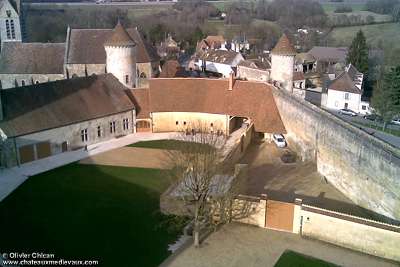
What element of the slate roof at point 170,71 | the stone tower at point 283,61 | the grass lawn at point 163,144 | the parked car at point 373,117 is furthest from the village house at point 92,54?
the parked car at point 373,117

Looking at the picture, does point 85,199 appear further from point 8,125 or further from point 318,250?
point 318,250

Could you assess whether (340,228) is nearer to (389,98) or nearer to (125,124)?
(125,124)

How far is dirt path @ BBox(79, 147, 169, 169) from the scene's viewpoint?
3388 cm

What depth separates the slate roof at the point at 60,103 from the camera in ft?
111

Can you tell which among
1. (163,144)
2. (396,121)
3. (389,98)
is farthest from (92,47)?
(396,121)

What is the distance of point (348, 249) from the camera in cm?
2308

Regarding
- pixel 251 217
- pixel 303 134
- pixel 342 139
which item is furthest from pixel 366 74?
pixel 251 217

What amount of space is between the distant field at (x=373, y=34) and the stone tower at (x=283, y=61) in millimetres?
57585

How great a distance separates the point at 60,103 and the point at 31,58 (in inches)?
709

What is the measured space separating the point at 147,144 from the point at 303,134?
1345 centimetres

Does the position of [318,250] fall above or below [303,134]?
below

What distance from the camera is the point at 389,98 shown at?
162 ft

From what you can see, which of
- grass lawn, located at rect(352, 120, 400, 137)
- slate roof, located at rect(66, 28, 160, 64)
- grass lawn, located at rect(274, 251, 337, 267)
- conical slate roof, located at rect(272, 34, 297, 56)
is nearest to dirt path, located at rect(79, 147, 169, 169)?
grass lawn, located at rect(274, 251, 337, 267)

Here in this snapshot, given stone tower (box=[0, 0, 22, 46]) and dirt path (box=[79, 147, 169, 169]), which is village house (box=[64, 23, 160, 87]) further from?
dirt path (box=[79, 147, 169, 169])
